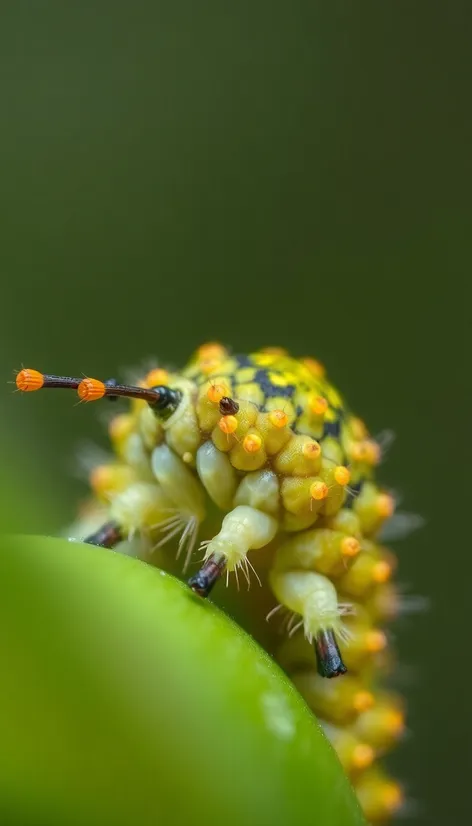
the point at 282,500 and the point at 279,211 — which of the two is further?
the point at 279,211

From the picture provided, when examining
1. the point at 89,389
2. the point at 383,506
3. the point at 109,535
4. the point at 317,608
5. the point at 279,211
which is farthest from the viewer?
the point at 279,211

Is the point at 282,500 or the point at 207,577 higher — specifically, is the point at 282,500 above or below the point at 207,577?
above

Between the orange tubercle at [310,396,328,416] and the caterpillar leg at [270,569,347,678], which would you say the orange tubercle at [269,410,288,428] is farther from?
the caterpillar leg at [270,569,347,678]

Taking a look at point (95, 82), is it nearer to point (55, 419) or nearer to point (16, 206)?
point (16, 206)

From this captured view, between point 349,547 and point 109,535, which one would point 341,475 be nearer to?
point 349,547

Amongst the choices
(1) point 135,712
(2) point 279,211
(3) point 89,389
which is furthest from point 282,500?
(2) point 279,211

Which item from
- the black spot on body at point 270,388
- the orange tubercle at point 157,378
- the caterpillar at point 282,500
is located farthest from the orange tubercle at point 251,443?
the orange tubercle at point 157,378

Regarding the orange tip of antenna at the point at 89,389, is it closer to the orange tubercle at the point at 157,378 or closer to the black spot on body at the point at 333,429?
the orange tubercle at the point at 157,378
